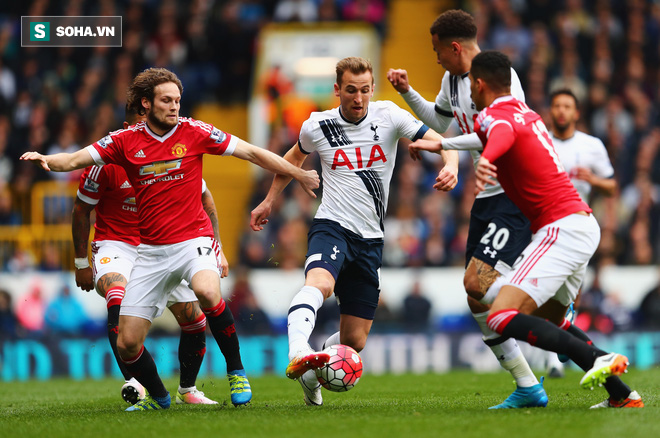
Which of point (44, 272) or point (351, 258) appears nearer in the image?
point (351, 258)

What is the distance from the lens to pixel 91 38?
1962 centimetres

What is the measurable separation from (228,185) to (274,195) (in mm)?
10728

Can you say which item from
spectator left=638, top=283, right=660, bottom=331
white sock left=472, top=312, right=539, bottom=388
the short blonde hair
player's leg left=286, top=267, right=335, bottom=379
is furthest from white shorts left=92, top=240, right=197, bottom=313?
spectator left=638, top=283, right=660, bottom=331

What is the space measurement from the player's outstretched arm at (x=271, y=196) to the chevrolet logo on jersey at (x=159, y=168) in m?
0.73

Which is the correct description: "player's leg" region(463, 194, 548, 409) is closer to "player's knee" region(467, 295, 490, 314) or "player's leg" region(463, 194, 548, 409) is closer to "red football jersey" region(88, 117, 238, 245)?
"player's knee" region(467, 295, 490, 314)

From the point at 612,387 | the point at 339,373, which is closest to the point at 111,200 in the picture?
the point at 339,373

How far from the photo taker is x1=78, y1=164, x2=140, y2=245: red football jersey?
800 cm

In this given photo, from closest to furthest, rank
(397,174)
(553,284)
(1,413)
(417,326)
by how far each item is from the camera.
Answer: (553,284) < (1,413) < (417,326) < (397,174)

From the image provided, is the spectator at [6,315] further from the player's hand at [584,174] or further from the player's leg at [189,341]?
the player's hand at [584,174]

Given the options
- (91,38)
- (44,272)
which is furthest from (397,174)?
(91,38)

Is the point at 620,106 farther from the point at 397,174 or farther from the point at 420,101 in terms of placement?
the point at 420,101

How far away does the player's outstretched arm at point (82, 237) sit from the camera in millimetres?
8117

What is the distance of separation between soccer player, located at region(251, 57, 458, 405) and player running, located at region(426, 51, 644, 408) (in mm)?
980

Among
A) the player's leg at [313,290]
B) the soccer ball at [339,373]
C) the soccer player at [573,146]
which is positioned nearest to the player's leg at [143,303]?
the player's leg at [313,290]
